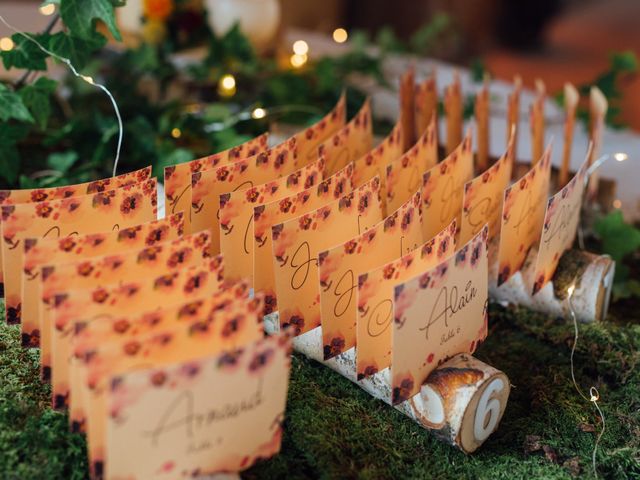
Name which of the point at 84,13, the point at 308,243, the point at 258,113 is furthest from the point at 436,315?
the point at 258,113

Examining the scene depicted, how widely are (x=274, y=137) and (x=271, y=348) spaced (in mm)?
906

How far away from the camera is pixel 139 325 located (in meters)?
0.82

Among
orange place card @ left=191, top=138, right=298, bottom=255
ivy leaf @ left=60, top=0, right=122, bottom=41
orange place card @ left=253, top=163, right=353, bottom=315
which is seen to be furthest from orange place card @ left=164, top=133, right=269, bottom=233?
ivy leaf @ left=60, top=0, right=122, bottom=41

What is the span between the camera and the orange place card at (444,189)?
46.5 inches

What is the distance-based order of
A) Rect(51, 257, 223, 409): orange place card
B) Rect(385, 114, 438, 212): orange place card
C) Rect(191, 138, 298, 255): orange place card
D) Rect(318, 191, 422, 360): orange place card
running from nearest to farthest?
Rect(51, 257, 223, 409): orange place card → Rect(318, 191, 422, 360): orange place card → Rect(191, 138, 298, 255): orange place card → Rect(385, 114, 438, 212): orange place card

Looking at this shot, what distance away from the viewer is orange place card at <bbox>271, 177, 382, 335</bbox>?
0.99m

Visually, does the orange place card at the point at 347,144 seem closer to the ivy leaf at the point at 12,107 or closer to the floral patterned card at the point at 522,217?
the floral patterned card at the point at 522,217

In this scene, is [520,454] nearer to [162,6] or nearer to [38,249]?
[38,249]

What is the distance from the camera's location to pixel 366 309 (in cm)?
94

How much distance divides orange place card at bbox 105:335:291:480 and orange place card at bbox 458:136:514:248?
46 cm

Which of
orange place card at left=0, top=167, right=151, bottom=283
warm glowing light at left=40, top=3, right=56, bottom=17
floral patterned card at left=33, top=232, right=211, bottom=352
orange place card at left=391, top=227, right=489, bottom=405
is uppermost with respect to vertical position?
warm glowing light at left=40, top=3, right=56, bottom=17

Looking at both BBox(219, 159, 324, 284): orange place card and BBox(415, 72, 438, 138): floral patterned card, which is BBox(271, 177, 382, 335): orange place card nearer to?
BBox(219, 159, 324, 284): orange place card

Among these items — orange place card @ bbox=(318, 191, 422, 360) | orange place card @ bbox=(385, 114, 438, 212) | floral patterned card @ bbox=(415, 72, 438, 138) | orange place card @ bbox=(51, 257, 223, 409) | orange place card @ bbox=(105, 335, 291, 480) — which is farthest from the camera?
floral patterned card @ bbox=(415, 72, 438, 138)

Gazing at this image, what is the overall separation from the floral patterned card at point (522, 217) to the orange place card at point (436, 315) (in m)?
0.14
